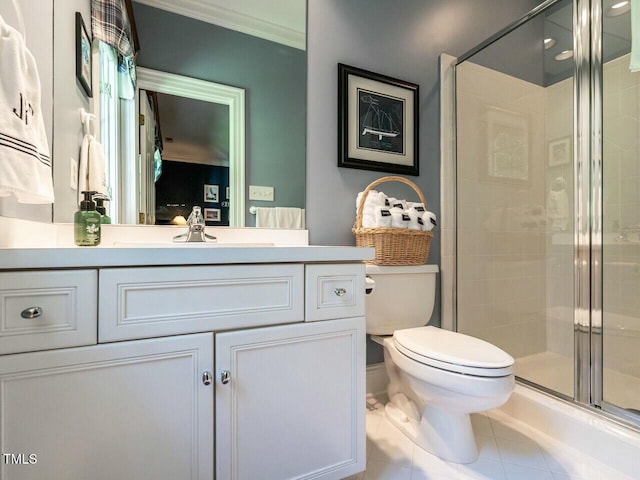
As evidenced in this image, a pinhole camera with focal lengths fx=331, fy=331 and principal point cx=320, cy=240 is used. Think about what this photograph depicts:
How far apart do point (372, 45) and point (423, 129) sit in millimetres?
532

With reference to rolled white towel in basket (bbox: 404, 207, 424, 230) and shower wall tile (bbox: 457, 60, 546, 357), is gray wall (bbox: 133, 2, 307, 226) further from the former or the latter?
shower wall tile (bbox: 457, 60, 546, 357)

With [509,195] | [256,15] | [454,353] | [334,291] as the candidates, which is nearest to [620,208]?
[509,195]

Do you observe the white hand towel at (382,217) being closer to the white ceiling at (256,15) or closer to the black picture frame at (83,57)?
the white ceiling at (256,15)

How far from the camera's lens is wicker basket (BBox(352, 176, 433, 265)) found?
1.52 meters

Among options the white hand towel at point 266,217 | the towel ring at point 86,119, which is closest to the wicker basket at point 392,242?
the white hand towel at point 266,217

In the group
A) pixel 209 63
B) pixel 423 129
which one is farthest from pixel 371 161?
pixel 209 63

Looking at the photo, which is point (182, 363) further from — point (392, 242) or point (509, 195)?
point (509, 195)

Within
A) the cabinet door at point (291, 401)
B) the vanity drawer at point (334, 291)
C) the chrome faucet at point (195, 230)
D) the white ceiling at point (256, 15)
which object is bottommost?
the cabinet door at point (291, 401)

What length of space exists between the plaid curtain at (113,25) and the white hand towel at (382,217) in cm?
120

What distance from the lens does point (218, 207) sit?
1.43 metres

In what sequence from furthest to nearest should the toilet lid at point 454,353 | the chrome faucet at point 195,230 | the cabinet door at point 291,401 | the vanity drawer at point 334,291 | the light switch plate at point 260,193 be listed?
the light switch plate at point 260,193 → the chrome faucet at point 195,230 → the toilet lid at point 454,353 → the vanity drawer at point 334,291 → the cabinet door at point 291,401

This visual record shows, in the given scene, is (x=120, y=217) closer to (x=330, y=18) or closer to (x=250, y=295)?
(x=250, y=295)

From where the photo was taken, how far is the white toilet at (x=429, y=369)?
3.59 ft

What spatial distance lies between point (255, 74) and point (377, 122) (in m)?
0.66
